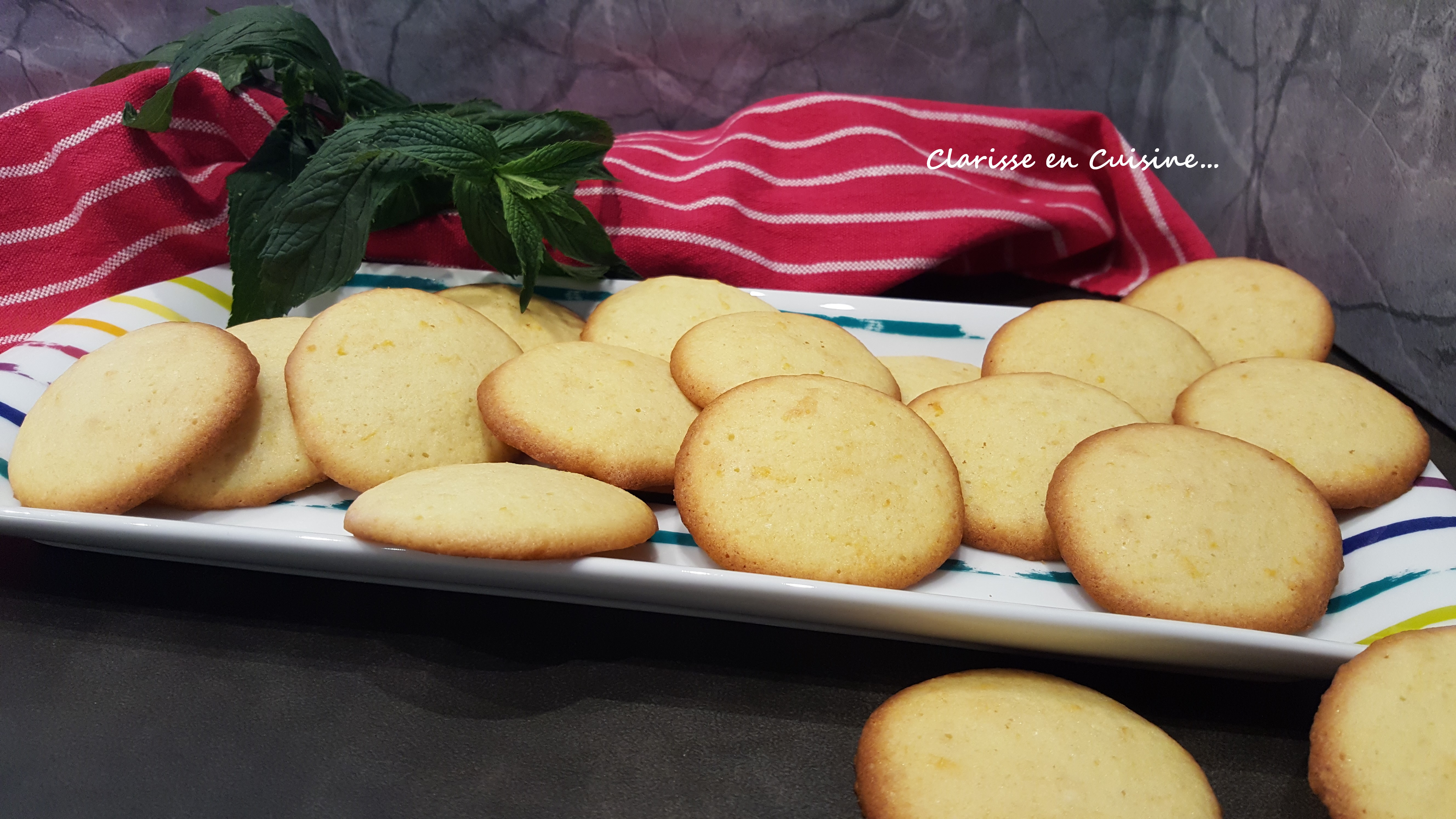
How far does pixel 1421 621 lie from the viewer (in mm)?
767

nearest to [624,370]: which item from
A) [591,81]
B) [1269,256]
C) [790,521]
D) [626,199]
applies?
[790,521]

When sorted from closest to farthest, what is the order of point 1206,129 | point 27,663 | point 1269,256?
point 27,663
point 1269,256
point 1206,129

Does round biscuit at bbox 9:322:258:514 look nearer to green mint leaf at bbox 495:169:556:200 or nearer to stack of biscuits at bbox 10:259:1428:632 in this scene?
stack of biscuits at bbox 10:259:1428:632

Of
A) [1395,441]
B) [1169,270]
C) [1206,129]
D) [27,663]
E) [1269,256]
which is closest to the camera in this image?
[27,663]

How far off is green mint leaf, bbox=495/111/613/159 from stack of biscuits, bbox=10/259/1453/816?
0.97ft

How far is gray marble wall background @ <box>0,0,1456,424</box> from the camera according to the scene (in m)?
1.35

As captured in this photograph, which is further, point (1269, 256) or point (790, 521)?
point (1269, 256)

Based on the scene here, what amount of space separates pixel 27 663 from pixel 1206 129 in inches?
74.4

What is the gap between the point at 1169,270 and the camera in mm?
1352

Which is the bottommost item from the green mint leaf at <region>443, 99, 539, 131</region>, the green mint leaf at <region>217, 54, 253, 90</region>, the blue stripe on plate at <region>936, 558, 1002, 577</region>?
the blue stripe on plate at <region>936, 558, 1002, 577</region>

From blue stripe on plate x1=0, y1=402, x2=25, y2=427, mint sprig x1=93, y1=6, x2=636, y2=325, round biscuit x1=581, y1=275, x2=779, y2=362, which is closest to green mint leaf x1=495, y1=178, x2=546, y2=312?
mint sprig x1=93, y1=6, x2=636, y2=325

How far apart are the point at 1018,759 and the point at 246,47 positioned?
1.29 m

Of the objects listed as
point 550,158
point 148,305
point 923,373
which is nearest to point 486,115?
point 550,158

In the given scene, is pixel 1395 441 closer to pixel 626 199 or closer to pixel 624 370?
pixel 624 370
